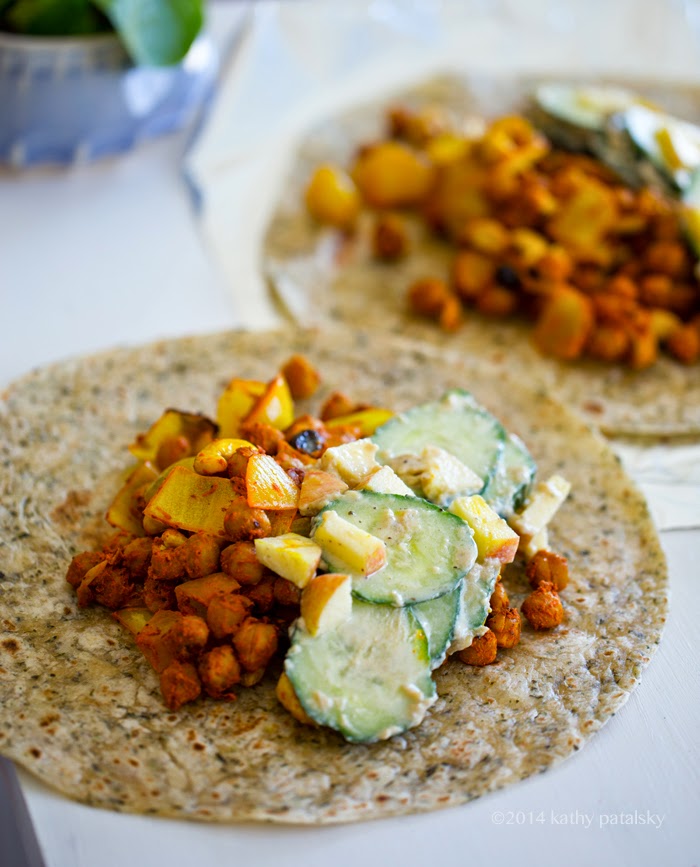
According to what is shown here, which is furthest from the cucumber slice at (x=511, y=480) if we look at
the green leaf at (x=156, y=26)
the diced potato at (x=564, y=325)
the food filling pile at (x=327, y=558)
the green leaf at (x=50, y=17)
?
the green leaf at (x=50, y=17)

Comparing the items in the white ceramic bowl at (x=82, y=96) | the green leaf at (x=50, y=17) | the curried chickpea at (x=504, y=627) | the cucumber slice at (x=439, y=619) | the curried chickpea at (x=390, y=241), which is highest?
the green leaf at (x=50, y=17)

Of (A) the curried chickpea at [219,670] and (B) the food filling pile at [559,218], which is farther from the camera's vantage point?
(B) the food filling pile at [559,218]

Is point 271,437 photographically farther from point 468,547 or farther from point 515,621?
point 515,621

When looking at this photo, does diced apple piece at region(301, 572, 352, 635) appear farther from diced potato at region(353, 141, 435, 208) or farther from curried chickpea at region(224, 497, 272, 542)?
diced potato at region(353, 141, 435, 208)

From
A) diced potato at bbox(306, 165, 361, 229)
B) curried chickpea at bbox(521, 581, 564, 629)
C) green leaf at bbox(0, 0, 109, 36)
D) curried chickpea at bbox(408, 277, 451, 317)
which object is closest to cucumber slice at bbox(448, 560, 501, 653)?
curried chickpea at bbox(521, 581, 564, 629)

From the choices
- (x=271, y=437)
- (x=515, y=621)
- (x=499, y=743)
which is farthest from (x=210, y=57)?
(x=499, y=743)

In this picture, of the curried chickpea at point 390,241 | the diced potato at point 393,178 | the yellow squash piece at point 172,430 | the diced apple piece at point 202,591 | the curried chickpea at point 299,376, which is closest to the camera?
the diced apple piece at point 202,591

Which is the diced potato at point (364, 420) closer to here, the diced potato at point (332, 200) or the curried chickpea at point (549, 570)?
the curried chickpea at point (549, 570)

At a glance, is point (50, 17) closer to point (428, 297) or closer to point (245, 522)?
point (428, 297)
